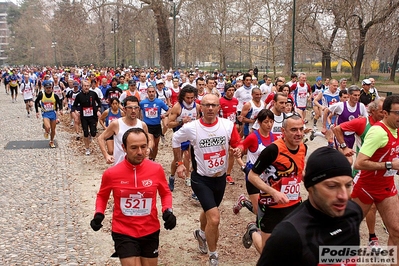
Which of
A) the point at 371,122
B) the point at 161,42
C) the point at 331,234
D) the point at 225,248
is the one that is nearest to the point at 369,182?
the point at 371,122

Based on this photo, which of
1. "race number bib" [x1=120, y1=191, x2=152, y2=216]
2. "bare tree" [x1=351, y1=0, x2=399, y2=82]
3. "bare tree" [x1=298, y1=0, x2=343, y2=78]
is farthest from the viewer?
"bare tree" [x1=298, y1=0, x2=343, y2=78]

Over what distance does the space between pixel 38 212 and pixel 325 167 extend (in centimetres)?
621

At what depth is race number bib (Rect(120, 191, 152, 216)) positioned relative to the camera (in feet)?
13.9

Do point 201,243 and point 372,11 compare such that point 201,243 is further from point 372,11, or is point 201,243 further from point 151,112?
point 372,11

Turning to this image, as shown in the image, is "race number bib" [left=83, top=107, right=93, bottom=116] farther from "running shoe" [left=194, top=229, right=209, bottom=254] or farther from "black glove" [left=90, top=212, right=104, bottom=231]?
"black glove" [left=90, top=212, right=104, bottom=231]

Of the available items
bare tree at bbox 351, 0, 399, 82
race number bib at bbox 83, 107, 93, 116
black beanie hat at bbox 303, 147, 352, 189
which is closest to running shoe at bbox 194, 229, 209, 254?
black beanie hat at bbox 303, 147, 352, 189

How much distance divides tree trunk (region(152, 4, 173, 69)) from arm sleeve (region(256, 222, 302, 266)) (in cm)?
3063

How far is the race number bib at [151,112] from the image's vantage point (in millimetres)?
10516

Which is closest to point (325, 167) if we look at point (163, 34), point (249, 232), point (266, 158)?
point (266, 158)

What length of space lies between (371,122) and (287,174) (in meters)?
1.84

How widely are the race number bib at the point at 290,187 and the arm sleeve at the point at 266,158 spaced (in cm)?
23

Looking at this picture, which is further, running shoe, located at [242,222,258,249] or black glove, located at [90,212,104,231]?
running shoe, located at [242,222,258,249]

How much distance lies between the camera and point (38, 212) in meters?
7.57

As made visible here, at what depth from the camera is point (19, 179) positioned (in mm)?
9805
